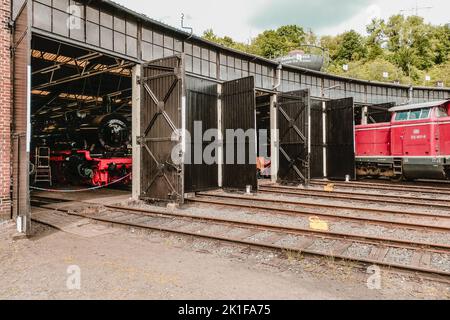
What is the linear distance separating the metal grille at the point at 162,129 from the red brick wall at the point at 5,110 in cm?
458

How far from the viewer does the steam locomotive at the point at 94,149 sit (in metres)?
16.3

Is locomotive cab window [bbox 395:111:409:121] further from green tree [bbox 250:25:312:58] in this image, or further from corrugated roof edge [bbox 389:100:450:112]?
green tree [bbox 250:25:312:58]

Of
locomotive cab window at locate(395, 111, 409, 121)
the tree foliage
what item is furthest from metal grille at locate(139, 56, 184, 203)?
the tree foliage

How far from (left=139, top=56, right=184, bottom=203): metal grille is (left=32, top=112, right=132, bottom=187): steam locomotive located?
13.0ft

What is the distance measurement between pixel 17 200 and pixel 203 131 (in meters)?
8.22

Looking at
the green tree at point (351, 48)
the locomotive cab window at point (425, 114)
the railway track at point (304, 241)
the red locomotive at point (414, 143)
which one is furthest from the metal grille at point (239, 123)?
the green tree at point (351, 48)

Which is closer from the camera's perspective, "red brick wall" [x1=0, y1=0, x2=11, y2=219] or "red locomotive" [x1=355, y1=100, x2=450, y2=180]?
"red brick wall" [x1=0, y1=0, x2=11, y2=219]

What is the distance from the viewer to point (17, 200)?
8086 mm

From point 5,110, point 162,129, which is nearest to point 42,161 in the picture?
point 162,129

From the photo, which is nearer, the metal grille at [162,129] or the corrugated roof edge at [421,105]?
the metal grille at [162,129]

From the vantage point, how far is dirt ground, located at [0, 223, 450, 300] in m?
4.48

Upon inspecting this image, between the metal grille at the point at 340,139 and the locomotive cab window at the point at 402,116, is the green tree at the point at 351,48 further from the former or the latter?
the locomotive cab window at the point at 402,116

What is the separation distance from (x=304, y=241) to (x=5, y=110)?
8.26 metres

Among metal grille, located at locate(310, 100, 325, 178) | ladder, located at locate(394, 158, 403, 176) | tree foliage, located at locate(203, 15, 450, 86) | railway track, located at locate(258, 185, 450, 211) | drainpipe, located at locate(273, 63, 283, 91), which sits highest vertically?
tree foliage, located at locate(203, 15, 450, 86)
